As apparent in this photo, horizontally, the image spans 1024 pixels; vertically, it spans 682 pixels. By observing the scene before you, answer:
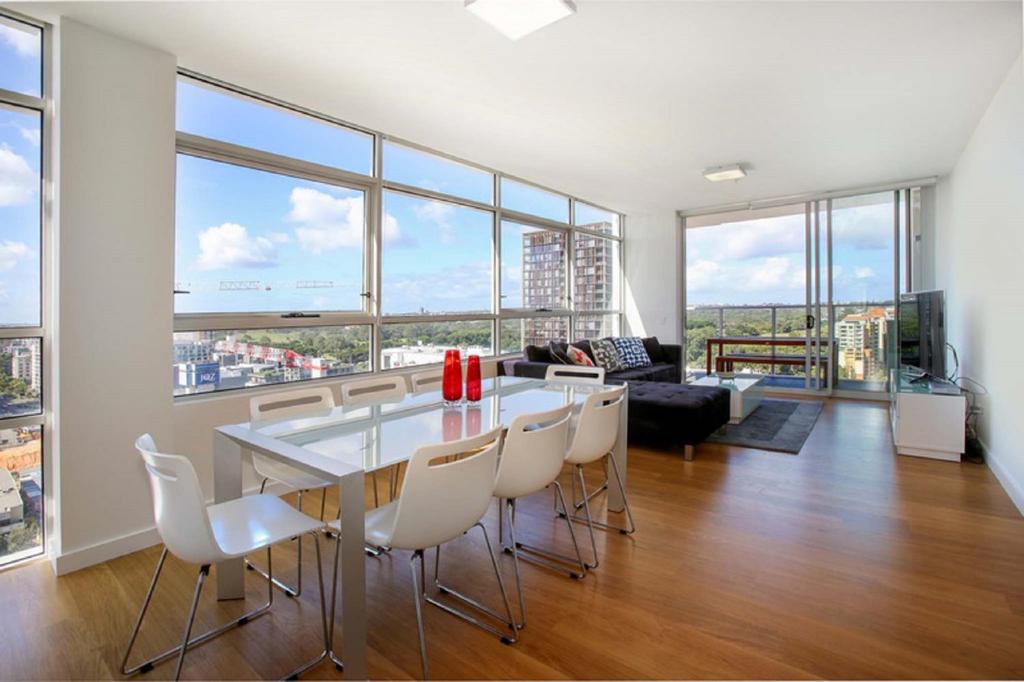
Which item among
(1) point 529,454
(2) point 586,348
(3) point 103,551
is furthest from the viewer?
(2) point 586,348

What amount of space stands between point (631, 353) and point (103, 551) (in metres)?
5.38

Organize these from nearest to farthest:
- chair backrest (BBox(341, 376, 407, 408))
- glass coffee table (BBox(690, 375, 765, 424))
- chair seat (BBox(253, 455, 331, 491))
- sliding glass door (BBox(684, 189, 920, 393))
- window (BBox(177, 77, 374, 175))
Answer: chair seat (BBox(253, 455, 331, 491)) < chair backrest (BBox(341, 376, 407, 408)) < window (BBox(177, 77, 374, 175)) < glass coffee table (BBox(690, 375, 765, 424)) < sliding glass door (BBox(684, 189, 920, 393))

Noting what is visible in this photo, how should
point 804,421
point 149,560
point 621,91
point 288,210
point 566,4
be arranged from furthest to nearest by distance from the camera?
point 804,421 → point 288,210 → point 621,91 → point 149,560 → point 566,4

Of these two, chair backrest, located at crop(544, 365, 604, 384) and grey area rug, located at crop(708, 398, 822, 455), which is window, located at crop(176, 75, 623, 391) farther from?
grey area rug, located at crop(708, 398, 822, 455)

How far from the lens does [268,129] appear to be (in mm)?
3525

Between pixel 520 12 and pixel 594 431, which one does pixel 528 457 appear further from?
pixel 520 12

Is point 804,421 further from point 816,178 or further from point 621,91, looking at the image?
point 621,91

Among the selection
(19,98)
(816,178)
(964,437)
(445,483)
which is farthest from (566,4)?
(816,178)

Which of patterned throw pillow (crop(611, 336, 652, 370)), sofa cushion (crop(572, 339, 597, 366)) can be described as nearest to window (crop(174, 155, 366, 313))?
sofa cushion (crop(572, 339, 597, 366))

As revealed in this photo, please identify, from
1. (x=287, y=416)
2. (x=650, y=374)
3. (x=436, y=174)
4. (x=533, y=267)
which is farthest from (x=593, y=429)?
(x=533, y=267)

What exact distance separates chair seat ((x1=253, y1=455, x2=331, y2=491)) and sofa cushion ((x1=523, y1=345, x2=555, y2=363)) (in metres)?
3.19

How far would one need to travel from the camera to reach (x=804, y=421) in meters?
5.34

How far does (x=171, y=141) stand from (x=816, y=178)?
617 centimetres

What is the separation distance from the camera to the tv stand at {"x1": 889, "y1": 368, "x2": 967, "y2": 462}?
397 cm
